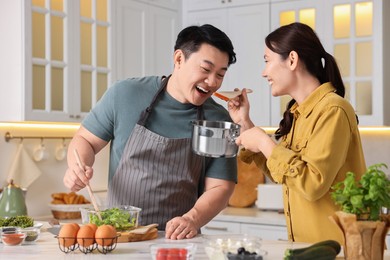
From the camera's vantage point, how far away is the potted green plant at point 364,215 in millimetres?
1900

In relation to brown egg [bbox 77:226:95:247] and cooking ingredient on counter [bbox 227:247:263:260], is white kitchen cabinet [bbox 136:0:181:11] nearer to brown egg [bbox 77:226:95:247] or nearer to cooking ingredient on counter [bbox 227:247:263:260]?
brown egg [bbox 77:226:95:247]

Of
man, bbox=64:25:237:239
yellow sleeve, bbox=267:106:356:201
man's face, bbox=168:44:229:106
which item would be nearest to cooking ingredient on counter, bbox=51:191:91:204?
man, bbox=64:25:237:239

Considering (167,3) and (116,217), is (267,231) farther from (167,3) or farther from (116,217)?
(116,217)

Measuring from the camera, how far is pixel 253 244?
74.3 inches

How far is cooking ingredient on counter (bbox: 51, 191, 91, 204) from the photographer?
177 inches

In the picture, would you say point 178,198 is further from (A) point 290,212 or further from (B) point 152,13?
(B) point 152,13

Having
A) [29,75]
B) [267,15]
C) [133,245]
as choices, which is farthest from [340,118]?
[267,15]

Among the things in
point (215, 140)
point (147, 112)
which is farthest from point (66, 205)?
point (215, 140)

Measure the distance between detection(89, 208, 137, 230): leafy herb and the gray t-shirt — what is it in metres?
0.41

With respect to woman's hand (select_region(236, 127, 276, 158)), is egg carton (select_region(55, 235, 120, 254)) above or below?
below

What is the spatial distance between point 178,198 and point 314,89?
0.67 meters

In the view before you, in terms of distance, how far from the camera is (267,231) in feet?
14.4

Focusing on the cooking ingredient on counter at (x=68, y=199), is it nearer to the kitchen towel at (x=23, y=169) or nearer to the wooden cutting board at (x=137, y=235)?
the kitchen towel at (x=23, y=169)

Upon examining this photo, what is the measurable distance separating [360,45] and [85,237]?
2816mm
